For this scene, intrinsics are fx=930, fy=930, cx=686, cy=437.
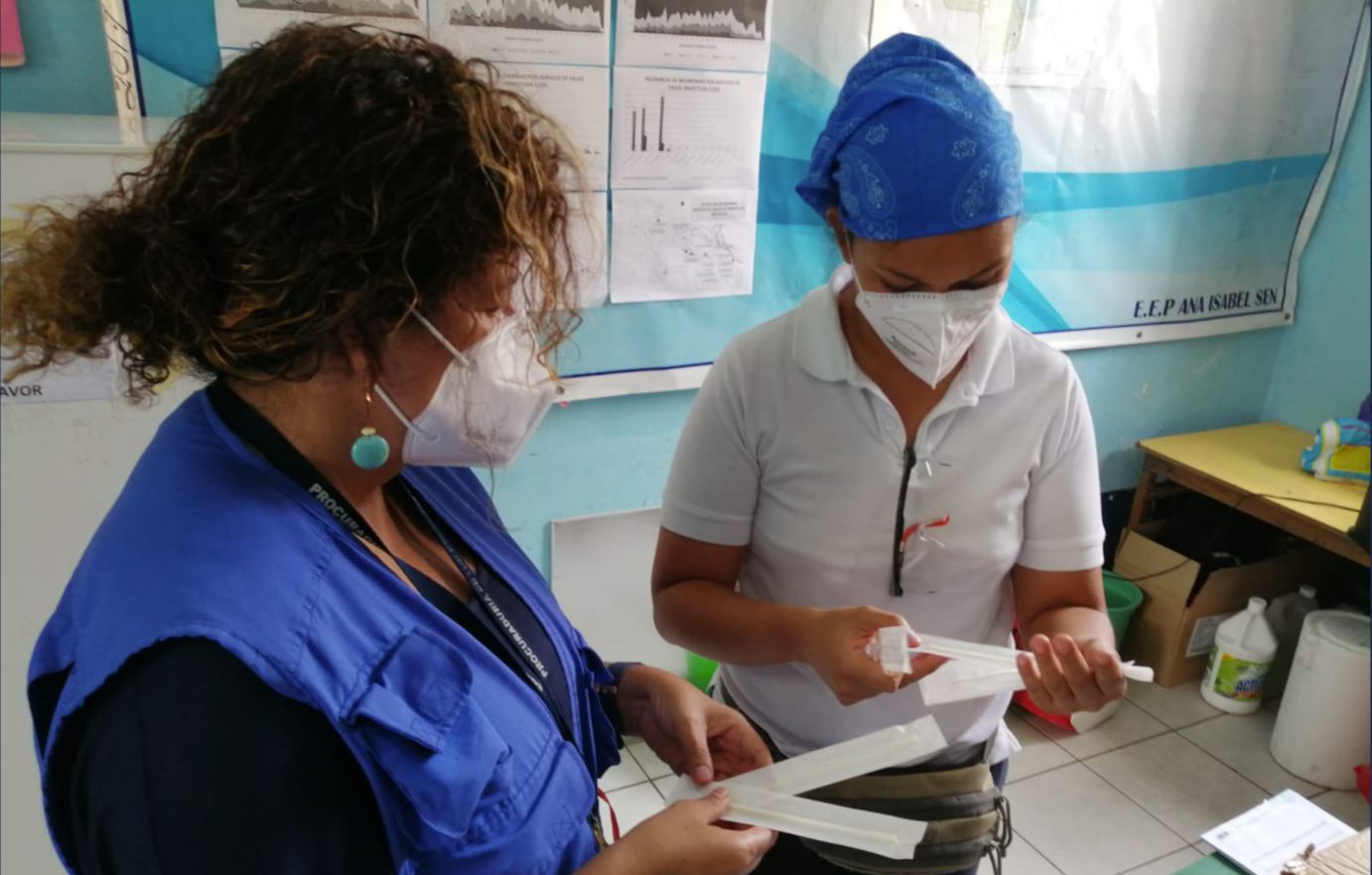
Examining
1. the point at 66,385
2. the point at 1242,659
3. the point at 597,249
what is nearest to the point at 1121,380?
the point at 1242,659

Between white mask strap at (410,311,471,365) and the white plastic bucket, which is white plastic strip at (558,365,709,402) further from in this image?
the white plastic bucket

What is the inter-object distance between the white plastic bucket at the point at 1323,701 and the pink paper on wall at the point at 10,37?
3.16m

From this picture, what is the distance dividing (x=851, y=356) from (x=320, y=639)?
2.30 feet

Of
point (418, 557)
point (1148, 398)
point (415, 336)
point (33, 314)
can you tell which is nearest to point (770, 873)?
point (418, 557)

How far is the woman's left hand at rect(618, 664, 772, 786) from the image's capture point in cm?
107

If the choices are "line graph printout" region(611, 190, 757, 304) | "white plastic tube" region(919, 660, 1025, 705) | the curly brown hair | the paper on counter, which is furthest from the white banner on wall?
the curly brown hair

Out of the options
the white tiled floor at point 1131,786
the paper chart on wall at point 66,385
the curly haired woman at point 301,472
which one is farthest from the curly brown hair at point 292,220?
the white tiled floor at point 1131,786

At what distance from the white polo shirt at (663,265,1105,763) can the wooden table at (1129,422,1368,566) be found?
1709mm

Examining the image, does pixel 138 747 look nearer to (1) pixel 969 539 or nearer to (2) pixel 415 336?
(2) pixel 415 336

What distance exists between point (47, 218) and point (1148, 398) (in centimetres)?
307

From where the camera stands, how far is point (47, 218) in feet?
2.48

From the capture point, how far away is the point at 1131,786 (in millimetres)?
2529

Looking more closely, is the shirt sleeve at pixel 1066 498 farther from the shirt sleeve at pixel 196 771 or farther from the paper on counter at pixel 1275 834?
the shirt sleeve at pixel 196 771

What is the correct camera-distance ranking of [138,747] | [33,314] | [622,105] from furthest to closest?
[622,105], [33,314], [138,747]
